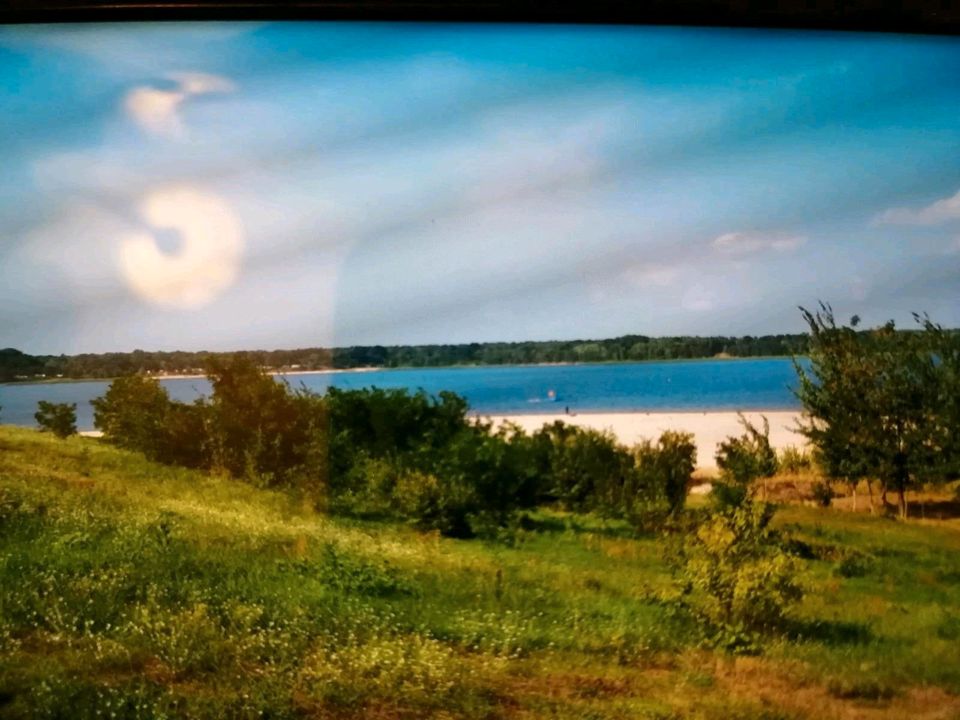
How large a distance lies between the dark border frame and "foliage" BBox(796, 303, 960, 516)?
2.92 ft

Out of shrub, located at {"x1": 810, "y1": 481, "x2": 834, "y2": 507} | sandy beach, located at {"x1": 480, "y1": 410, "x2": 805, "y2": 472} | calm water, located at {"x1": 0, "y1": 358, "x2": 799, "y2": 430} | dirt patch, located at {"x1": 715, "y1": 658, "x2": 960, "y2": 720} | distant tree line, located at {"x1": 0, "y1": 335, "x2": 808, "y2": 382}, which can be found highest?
distant tree line, located at {"x1": 0, "y1": 335, "x2": 808, "y2": 382}

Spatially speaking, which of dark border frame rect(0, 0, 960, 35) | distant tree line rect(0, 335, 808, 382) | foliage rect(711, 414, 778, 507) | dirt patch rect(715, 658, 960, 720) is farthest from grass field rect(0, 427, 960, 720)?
dark border frame rect(0, 0, 960, 35)

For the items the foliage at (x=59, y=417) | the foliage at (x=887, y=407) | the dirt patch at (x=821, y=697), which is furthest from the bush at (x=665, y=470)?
the foliage at (x=59, y=417)

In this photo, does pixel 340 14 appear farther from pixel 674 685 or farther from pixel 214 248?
pixel 674 685

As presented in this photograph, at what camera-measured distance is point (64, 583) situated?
203 centimetres

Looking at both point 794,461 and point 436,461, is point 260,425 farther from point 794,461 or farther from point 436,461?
point 794,461

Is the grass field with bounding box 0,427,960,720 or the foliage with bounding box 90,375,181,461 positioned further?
the foliage with bounding box 90,375,181,461

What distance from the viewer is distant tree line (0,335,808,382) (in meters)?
2.12

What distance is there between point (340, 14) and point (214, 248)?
2.45ft

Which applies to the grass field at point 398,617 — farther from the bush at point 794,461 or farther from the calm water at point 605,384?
the calm water at point 605,384

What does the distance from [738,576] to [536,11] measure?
163 centimetres

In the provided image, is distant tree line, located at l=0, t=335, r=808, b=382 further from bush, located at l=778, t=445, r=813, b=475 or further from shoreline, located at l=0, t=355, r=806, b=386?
bush, located at l=778, t=445, r=813, b=475

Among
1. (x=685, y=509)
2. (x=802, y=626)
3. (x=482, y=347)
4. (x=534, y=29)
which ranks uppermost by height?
(x=534, y=29)

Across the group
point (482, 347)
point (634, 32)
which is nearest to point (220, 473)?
point (482, 347)
